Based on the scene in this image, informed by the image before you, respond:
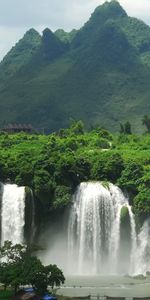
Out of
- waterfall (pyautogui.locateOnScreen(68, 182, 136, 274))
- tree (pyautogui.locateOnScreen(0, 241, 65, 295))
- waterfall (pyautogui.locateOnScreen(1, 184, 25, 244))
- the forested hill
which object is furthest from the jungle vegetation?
the forested hill

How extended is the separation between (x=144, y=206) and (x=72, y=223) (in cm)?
614

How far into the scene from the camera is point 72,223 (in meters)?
52.4

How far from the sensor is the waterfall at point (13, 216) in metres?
51.9

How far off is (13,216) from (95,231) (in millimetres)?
6866

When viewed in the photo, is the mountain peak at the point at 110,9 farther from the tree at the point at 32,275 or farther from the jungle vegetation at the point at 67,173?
the tree at the point at 32,275

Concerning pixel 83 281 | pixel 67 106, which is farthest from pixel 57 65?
pixel 83 281

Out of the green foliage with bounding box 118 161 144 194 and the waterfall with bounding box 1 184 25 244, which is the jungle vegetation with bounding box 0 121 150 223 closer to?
the green foliage with bounding box 118 161 144 194

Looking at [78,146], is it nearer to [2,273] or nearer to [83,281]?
[83,281]

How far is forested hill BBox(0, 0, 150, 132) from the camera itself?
148125mm

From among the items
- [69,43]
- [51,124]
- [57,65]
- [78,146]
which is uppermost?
[69,43]

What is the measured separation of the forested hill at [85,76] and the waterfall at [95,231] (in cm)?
8231

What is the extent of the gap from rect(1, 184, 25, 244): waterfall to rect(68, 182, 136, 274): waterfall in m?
4.11

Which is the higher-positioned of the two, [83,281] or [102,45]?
[102,45]

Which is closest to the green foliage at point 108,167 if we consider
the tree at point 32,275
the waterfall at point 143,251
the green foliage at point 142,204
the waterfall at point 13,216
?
the green foliage at point 142,204
